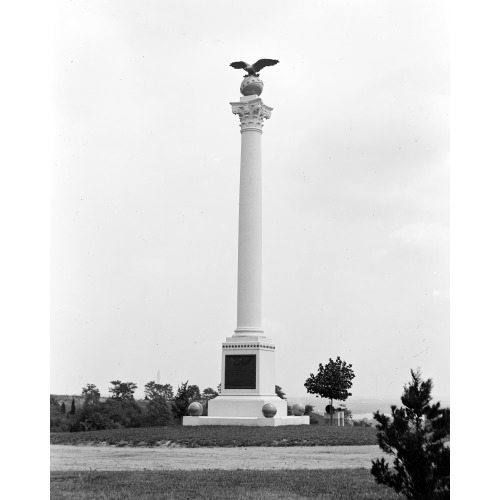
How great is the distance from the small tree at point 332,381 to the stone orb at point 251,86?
13943 millimetres

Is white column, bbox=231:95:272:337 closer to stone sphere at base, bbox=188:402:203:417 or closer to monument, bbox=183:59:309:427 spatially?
monument, bbox=183:59:309:427

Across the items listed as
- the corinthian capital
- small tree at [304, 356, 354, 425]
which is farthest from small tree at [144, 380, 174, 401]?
the corinthian capital

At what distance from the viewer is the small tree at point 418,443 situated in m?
9.26

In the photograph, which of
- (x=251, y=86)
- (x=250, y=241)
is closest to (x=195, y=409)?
(x=250, y=241)

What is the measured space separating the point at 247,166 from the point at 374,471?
25.0 metres

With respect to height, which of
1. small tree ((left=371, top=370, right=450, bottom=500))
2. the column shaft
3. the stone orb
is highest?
the stone orb

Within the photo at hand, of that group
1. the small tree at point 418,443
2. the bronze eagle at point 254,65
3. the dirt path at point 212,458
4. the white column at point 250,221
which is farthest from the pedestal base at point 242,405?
the small tree at point 418,443

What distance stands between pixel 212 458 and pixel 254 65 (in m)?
22.3

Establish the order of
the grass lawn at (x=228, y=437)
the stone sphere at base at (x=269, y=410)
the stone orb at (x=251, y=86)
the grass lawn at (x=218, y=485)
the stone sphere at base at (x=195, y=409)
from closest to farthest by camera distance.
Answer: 1. the grass lawn at (x=218, y=485)
2. the grass lawn at (x=228, y=437)
3. the stone sphere at base at (x=269, y=410)
4. the stone sphere at base at (x=195, y=409)
5. the stone orb at (x=251, y=86)

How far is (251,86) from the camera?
114 ft

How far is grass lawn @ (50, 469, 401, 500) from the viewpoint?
465 inches

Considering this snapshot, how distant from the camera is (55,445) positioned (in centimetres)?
2395

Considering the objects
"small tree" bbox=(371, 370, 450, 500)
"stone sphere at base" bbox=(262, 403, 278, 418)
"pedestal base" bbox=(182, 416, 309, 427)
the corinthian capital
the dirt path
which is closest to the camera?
"small tree" bbox=(371, 370, 450, 500)

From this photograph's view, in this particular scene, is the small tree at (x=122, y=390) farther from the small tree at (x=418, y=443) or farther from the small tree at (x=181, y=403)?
the small tree at (x=418, y=443)
